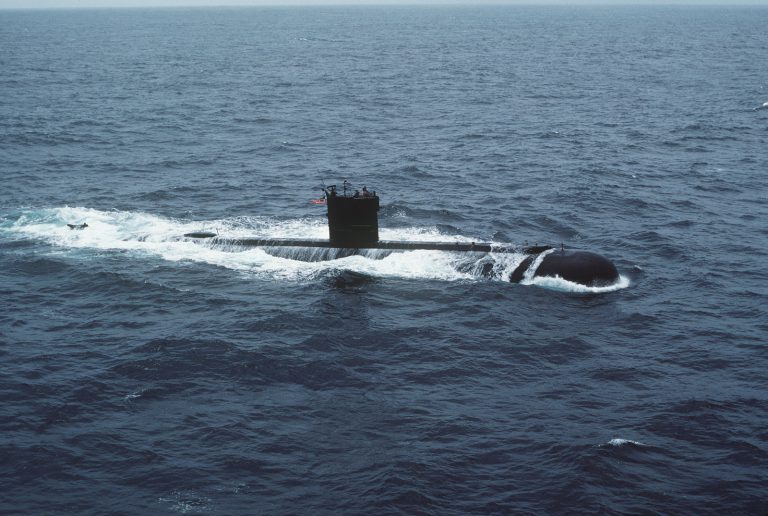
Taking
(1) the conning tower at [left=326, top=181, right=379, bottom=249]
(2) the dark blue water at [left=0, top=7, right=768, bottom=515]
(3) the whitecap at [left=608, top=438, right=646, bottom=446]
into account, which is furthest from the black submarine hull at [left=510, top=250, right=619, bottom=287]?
(3) the whitecap at [left=608, top=438, right=646, bottom=446]

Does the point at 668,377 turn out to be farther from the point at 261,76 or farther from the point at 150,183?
the point at 261,76

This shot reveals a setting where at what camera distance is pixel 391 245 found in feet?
162

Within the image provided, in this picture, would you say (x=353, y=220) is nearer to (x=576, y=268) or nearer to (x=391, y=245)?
(x=391, y=245)

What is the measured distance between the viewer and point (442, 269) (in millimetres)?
47594

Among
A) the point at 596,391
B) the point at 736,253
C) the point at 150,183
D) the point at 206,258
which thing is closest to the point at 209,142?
the point at 150,183

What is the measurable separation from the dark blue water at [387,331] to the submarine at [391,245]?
815 millimetres

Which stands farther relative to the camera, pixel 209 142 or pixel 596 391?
pixel 209 142

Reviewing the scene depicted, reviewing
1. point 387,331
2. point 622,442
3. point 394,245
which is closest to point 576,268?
point 394,245

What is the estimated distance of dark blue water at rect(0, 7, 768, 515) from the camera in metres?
28.8

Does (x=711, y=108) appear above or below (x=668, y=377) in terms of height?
above

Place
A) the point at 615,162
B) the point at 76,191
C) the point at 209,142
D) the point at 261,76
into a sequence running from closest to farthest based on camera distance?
the point at 76,191
the point at 615,162
the point at 209,142
the point at 261,76

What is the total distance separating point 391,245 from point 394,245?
0.18m

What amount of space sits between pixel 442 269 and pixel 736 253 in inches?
723

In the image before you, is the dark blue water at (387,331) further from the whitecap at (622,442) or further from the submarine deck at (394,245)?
the submarine deck at (394,245)
